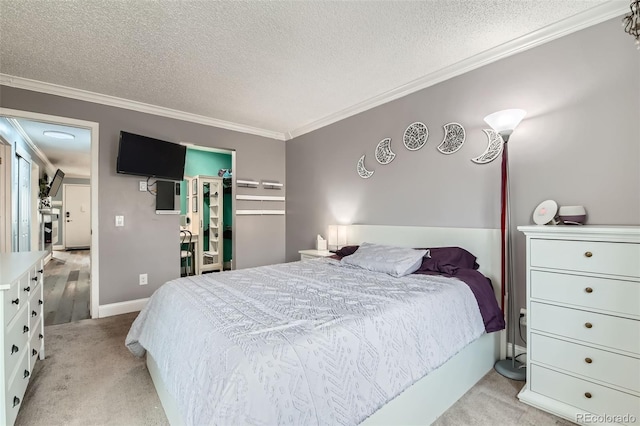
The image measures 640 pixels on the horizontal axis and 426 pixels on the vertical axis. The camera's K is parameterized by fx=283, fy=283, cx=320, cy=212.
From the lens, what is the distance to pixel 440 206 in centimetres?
276

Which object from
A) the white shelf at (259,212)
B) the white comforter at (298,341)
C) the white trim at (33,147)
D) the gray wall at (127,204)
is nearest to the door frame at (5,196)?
the white trim at (33,147)

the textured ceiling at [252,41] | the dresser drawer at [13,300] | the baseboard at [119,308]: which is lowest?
the baseboard at [119,308]

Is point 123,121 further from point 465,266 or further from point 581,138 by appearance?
point 581,138

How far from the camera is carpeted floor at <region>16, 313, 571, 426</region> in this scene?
1616 millimetres

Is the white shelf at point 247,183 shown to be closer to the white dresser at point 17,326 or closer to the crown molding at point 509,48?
the crown molding at point 509,48

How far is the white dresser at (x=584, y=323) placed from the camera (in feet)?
4.79

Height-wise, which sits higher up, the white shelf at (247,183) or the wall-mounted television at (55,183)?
the wall-mounted television at (55,183)

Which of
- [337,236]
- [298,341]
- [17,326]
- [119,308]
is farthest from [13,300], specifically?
[337,236]

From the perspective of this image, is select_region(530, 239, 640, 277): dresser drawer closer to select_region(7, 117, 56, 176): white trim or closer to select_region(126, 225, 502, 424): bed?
select_region(126, 225, 502, 424): bed

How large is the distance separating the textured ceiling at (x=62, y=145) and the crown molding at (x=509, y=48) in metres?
3.82

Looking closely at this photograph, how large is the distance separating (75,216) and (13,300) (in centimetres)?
978

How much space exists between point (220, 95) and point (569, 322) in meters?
3.62

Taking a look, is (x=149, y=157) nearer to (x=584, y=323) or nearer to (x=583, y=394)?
(x=584, y=323)

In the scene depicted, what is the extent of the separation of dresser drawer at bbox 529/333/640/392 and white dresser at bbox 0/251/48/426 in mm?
2863
